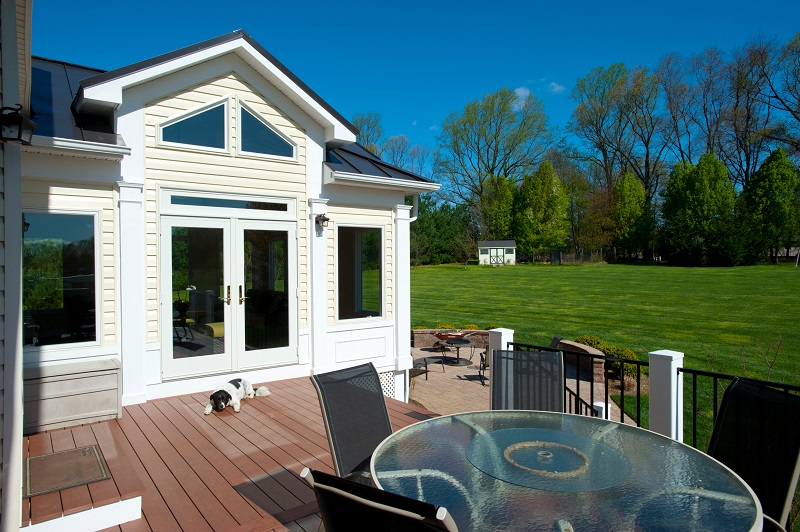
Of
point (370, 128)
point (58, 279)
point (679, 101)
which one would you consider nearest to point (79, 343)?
point (58, 279)

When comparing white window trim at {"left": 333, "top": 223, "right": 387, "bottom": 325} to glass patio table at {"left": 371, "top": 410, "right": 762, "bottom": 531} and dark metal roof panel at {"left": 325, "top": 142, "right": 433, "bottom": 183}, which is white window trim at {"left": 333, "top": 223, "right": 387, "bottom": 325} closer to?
dark metal roof panel at {"left": 325, "top": 142, "right": 433, "bottom": 183}

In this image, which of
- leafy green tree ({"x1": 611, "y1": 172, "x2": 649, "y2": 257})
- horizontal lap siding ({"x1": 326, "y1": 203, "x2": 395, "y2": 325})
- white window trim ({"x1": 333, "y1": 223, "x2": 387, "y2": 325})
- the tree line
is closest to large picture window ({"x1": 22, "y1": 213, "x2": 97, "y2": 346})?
horizontal lap siding ({"x1": 326, "y1": 203, "x2": 395, "y2": 325})

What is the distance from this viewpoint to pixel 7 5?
2.53m

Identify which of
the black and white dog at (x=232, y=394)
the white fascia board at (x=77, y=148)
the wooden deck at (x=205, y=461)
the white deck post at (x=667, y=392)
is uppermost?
the white fascia board at (x=77, y=148)

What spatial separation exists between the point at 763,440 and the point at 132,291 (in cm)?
536

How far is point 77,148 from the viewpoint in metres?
4.51

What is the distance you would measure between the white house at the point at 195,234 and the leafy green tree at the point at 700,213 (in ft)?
98.2

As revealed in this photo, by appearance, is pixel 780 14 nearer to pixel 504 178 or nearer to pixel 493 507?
pixel 504 178

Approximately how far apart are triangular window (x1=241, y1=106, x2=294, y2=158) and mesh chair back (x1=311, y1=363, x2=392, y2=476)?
3871 mm

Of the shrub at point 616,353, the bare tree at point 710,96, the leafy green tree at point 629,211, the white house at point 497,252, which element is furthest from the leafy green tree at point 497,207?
the shrub at point 616,353

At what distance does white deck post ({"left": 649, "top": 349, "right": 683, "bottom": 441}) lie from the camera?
3.72 meters

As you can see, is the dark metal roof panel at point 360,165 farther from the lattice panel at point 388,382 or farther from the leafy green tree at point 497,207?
the leafy green tree at point 497,207

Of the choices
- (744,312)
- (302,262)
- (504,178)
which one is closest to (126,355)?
(302,262)

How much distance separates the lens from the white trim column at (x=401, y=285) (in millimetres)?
7074
